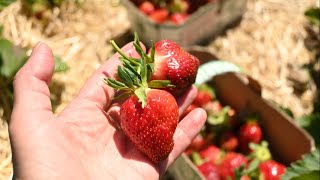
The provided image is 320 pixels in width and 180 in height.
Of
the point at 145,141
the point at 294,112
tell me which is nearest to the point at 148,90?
the point at 145,141

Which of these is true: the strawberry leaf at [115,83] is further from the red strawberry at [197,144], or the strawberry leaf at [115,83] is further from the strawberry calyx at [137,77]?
the red strawberry at [197,144]

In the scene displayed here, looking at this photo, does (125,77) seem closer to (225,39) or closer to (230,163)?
(230,163)

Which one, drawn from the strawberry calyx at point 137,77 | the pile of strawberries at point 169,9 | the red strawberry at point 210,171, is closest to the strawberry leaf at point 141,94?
the strawberry calyx at point 137,77

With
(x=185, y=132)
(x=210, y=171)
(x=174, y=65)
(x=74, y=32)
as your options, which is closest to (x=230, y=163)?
(x=210, y=171)

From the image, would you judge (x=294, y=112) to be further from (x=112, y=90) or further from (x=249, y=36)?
(x=112, y=90)

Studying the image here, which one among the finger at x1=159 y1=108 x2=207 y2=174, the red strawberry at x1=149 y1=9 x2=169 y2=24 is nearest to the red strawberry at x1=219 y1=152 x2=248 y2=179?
the finger at x1=159 y1=108 x2=207 y2=174

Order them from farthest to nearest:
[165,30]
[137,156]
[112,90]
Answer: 1. [165,30]
2. [112,90]
3. [137,156]

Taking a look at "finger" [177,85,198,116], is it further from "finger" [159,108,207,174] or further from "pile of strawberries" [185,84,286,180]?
"pile of strawberries" [185,84,286,180]
